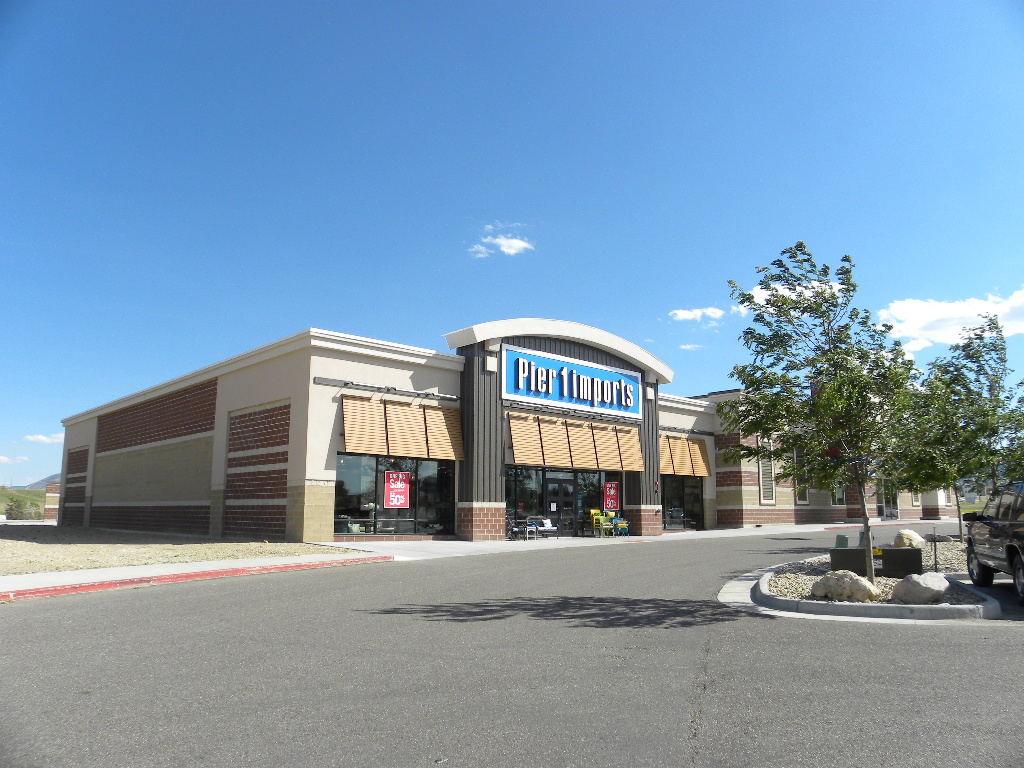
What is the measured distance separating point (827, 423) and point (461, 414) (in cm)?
1617

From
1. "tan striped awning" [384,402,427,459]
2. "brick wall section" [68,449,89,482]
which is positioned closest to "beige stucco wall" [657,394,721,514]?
"tan striped awning" [384,402,427,459]

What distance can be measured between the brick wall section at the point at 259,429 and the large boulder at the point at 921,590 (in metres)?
18.2

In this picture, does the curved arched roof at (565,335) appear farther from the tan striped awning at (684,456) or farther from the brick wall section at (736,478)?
the brick wall section at (736,478)

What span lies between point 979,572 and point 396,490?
16.6m

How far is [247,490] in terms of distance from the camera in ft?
83.3

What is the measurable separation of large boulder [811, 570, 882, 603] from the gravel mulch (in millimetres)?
209

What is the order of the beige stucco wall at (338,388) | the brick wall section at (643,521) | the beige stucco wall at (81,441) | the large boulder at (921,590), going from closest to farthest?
1. the large boulder at (921,590)
2. the beige stucco wall at (338,388)
3. the brick wall section at (643,521)
4. the beige stucco wall at (81,441)

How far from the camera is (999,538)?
12172mm

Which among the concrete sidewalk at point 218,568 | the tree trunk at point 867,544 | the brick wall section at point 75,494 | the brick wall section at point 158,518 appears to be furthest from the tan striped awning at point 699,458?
the brick wall section at point 75,494

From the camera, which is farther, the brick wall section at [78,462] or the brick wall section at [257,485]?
the brick wall section at [78,462]

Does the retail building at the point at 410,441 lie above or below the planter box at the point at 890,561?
above

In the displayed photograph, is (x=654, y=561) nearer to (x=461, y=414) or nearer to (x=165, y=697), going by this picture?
(x=461, y=414)

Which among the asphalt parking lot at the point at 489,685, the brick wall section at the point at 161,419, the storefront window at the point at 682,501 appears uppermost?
the brick wall section at the point at 161,419

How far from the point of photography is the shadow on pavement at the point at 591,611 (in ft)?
31.2
